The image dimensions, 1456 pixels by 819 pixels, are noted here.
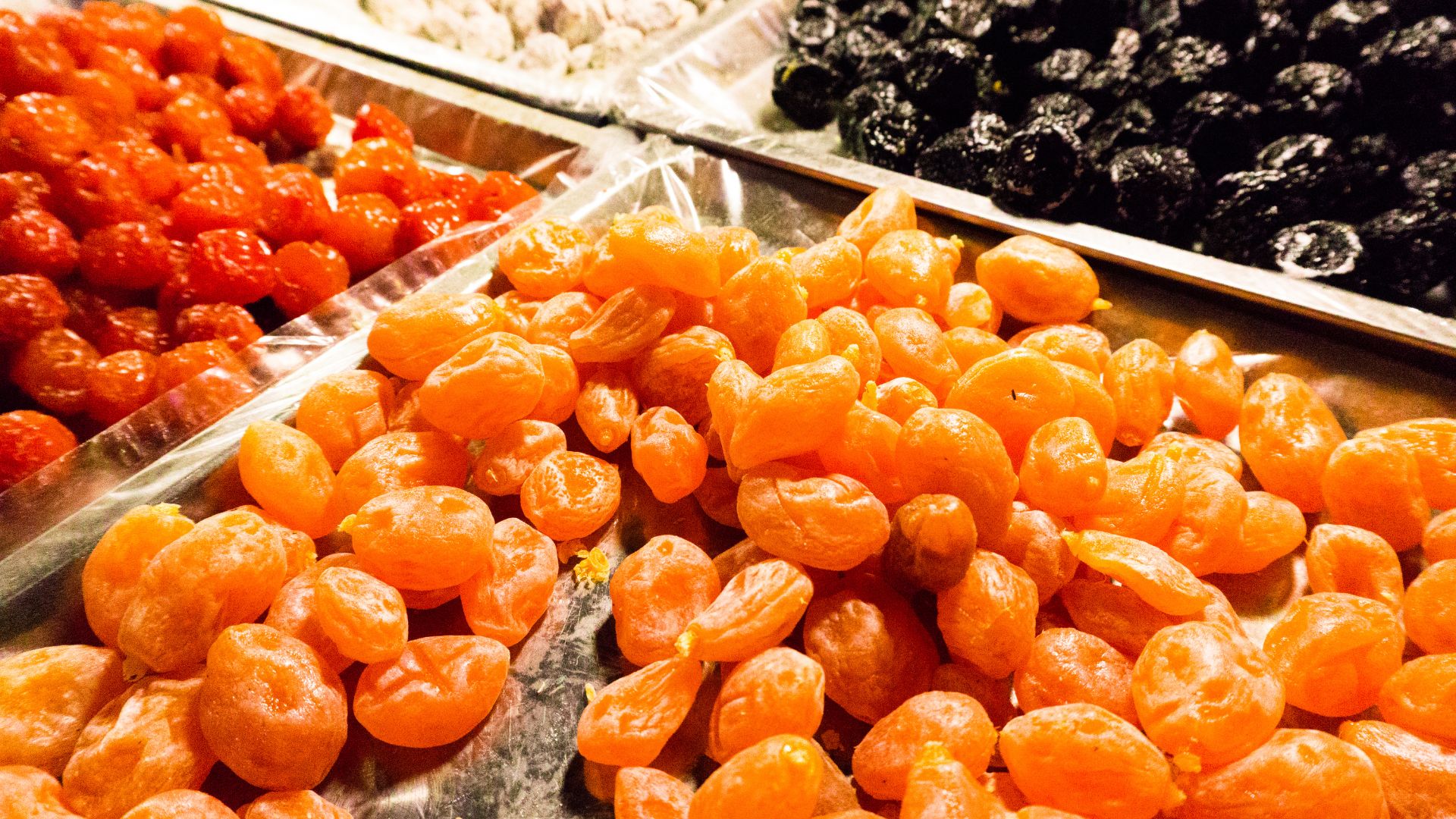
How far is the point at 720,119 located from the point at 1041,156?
945mm

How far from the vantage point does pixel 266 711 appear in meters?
0.84

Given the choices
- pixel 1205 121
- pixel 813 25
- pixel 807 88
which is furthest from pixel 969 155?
pixel 813 25

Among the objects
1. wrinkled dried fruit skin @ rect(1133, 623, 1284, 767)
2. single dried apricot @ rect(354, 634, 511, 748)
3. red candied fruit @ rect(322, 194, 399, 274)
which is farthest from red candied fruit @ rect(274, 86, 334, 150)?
wrinkled dried fruit skin @ rect(1133, 623, 1284, 767)

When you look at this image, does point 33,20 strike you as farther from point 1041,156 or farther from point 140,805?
point 1041,156

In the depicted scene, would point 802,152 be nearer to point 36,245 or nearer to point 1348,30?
point 1348,30

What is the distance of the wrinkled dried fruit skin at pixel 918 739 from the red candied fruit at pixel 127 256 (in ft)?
5.03

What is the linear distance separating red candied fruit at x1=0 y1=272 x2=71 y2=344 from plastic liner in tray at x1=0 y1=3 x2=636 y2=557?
0.31m

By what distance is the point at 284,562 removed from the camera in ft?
3.18

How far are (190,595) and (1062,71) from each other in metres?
1.99

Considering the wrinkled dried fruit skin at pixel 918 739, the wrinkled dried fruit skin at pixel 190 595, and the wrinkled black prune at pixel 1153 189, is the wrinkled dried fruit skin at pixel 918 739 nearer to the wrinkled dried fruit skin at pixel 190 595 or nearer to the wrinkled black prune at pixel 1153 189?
the wrinkled dried fruit skin at pixel 190 595

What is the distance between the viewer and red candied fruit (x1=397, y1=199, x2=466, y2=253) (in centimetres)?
165

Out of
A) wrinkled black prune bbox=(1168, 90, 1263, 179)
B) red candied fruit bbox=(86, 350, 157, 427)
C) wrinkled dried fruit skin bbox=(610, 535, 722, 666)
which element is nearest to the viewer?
wrinkled dried fruit skin bbox=(610, 535, 722, 666)

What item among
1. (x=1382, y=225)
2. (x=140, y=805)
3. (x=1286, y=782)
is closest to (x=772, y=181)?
(x=1382, y=225)

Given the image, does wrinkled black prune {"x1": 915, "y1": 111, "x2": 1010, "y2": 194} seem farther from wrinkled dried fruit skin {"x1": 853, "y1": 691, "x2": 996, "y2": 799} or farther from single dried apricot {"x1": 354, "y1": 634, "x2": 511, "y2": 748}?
single dried apricot {"x1": 354, "y1": 634, "x2": 511, "y2": 748}
